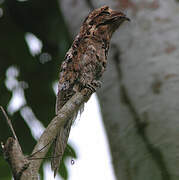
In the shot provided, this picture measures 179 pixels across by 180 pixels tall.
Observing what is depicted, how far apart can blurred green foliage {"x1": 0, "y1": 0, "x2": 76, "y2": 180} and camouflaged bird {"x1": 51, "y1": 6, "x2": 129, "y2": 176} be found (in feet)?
4.60

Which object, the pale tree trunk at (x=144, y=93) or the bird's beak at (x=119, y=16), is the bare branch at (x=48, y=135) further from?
the bird's beak at (x=119, y=16)

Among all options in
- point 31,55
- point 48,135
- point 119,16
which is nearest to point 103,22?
point 119,16

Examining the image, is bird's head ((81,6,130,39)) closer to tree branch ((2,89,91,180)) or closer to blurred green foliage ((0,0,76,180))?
tree branch ((2,89,91,180))

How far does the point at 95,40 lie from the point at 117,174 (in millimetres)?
819

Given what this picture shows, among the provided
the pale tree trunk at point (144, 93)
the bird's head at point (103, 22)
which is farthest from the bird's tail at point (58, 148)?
the bird's head at point (103, 22)

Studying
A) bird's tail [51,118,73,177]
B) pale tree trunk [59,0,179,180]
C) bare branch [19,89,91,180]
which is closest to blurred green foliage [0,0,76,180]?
bird's tail [51,118,73,177]

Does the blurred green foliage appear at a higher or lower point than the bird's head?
higher

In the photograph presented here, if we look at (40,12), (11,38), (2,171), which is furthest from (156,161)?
(40,12)

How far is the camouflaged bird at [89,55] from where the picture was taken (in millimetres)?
A: 2404

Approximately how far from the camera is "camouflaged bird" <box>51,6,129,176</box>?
240 cm

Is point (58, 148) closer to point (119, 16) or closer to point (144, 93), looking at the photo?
point (144, 93)

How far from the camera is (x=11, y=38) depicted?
446 centimetres

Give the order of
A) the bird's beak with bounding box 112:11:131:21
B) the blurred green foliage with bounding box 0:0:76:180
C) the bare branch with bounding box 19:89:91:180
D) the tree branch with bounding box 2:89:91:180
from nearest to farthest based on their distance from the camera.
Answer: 1. the tree branch with bounding box 2:89:91:180
2. the bare branch with bounding box 19:89:91:180
3. the bird's beak with bounding box 112:11:131:21
4. the blurred green foliage with bounding box 0:0:76:180

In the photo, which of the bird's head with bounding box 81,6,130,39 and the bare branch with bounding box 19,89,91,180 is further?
the bird's head with bounding box 81,6,130,39
